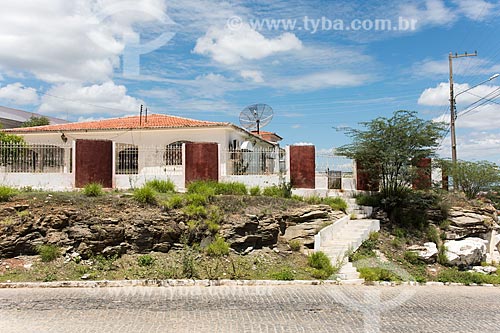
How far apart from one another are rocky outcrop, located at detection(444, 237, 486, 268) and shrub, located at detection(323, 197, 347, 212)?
401 cm

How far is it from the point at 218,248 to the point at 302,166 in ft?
23.5

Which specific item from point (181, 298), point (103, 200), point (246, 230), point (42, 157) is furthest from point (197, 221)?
point (42, 157)

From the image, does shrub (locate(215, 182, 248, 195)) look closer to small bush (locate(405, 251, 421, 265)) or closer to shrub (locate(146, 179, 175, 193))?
shrub (locate(146, 179, 175, 193))

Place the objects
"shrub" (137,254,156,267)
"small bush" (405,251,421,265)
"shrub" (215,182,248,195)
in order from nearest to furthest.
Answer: "shrub" (137,254,156,267) → "small bush" (405,251,421,265) → "shrub" (215,182,248,195)

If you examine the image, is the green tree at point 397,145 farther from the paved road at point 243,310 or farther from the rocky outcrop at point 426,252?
the paved road at point 243,310

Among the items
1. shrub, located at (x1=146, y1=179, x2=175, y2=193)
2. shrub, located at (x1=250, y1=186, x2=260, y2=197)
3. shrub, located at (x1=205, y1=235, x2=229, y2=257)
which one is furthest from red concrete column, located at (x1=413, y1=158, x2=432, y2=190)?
shrub, located at (x1=146, y1=179, x2=175, y2=193)

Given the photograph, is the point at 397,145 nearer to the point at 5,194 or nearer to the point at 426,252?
the point at 426,252

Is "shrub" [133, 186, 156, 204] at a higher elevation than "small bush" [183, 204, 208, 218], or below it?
higher

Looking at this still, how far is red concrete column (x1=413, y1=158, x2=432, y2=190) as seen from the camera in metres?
17.8

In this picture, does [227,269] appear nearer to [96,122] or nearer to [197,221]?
[197,221]

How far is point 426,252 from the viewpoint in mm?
14672

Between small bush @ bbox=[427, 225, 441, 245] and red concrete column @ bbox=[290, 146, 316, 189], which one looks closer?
small bush @ bbox=[427, 225, 441, 245]

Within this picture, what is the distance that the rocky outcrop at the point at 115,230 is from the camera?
11188 millimetres

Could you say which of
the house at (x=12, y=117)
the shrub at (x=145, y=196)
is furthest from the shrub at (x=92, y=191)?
the house at (x=12, y=117)
